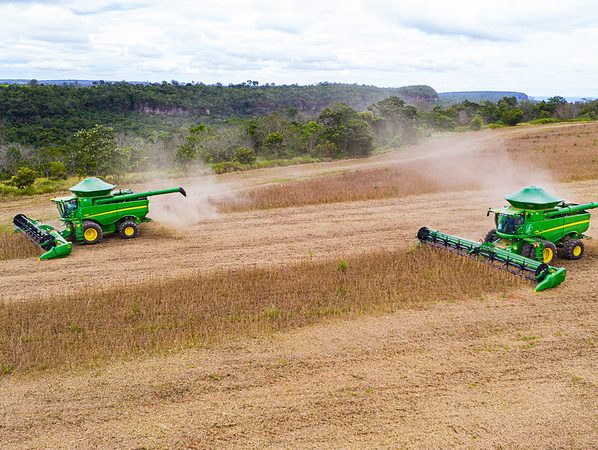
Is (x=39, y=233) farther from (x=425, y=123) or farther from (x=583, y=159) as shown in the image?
(x=425, y=123)

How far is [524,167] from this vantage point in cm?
3147

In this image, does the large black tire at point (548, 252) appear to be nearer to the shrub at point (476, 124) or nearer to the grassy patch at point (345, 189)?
the grassy patch at point (345, 189)

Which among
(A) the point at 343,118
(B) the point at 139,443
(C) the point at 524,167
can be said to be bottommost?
(B) the point at 139,443

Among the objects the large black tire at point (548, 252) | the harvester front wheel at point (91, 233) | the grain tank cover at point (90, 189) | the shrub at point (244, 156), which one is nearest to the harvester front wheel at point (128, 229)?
the harvester front wheel at point (91, 233)

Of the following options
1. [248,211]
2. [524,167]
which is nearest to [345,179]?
[248,211]

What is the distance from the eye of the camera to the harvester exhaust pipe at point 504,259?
12.1 metres

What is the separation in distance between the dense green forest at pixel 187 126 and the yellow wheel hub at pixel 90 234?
12700 millimetres

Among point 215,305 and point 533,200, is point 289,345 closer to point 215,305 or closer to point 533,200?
point 215,305

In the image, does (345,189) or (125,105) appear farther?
(125,105)

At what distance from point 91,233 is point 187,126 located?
150ft

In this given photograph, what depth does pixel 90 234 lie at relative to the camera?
1659 cm

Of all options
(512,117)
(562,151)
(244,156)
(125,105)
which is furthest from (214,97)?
(562,151)

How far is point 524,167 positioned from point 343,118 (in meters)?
19.1

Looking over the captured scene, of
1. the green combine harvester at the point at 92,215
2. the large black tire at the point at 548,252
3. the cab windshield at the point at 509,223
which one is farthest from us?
the green combine harvester at the point at 92,215
